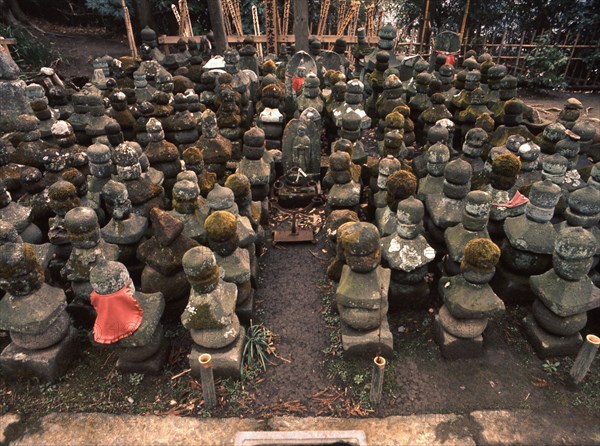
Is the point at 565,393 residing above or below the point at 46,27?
below

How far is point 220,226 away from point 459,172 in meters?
2.41

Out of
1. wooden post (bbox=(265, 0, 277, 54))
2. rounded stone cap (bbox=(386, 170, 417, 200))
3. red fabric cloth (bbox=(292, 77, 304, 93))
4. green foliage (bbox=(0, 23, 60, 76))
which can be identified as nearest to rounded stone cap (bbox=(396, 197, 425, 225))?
rounded stone cap (bbox=(386, 170, 417, 200))

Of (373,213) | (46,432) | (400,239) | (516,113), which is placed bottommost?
(46,432)

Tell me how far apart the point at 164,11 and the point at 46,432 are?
51.7ft

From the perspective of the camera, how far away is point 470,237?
166 inches

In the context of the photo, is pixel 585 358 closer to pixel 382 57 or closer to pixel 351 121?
pixel 351 121

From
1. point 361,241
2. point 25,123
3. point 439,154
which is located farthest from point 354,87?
point 25,123

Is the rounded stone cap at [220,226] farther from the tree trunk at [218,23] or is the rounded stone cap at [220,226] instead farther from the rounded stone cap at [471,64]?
the tree trunk at [218,23]

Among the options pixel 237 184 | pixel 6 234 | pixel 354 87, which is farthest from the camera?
pixel 354 87

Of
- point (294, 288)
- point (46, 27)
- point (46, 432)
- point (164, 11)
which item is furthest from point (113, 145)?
point (46, 27)

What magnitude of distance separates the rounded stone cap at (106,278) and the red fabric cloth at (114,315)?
0.04m

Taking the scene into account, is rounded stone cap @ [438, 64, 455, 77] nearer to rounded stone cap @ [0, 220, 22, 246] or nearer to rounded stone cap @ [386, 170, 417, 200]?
rounded stone cap @ [386, 170, 417, 200]

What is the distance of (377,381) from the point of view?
3.51 meters

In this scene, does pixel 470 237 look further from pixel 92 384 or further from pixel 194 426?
pixel 92 384
